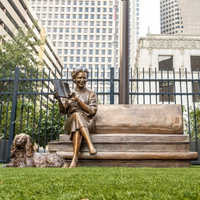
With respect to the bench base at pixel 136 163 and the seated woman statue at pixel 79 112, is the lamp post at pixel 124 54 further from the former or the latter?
the bench base at pixel 136 163

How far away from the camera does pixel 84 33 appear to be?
76.6m

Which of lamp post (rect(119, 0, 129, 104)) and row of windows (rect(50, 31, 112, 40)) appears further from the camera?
row of windows (rect(50, 31, 112, 40))

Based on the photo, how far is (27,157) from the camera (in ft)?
12.9

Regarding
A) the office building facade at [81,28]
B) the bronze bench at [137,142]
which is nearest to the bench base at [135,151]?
the bronze bench at [137,142]

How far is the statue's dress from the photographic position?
3.87 meters

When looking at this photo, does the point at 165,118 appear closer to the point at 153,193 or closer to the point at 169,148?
the point at 169,148

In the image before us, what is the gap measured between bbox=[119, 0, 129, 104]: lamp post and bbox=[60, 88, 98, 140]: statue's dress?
3.19ft

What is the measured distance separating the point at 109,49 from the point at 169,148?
72493mm

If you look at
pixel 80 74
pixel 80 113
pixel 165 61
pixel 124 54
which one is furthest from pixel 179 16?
pixel 80 113

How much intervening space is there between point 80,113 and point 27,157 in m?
1.13

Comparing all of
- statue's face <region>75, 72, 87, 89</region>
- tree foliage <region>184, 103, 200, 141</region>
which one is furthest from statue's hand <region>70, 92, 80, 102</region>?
tree foliage <region>184, 103, 200, 141</region>

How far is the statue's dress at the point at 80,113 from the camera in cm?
387

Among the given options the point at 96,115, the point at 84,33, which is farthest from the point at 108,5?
the point at 96,115

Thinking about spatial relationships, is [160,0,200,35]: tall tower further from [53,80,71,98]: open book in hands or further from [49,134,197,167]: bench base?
[53,80,71,98]: open book in hands
